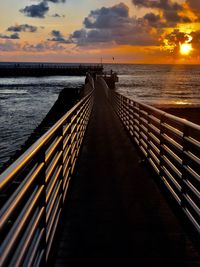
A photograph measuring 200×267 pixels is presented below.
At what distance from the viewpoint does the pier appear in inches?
104

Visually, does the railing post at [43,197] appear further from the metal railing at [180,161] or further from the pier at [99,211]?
the metal railing at [180,161]

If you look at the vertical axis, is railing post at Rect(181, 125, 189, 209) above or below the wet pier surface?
above

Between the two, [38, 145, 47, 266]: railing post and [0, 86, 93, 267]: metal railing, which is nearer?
[0, 86, 93, 267]: metal railing

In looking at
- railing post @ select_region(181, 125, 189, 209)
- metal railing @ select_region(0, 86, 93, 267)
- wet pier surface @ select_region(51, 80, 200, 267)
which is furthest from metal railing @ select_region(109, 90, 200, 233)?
metal railing @ select_region(0, 86, 93, 267)

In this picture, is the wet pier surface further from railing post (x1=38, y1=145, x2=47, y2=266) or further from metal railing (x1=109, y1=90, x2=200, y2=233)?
railing post (x1=38, y1=145, x2=47, y2=266)

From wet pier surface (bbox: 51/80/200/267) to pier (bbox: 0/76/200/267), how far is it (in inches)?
0.4

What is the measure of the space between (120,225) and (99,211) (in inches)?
23.6

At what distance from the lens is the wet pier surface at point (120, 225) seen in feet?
13.0

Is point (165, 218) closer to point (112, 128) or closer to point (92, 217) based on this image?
point (92, 217)

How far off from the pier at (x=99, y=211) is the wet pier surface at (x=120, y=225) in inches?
0.4

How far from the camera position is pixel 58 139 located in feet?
15.5

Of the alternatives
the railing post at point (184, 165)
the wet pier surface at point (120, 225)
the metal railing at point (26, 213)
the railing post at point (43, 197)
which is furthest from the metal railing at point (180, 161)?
the railing post at point (43, 197)

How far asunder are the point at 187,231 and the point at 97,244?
1160 millimetres

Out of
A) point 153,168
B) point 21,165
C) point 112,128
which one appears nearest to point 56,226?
point 21,165
